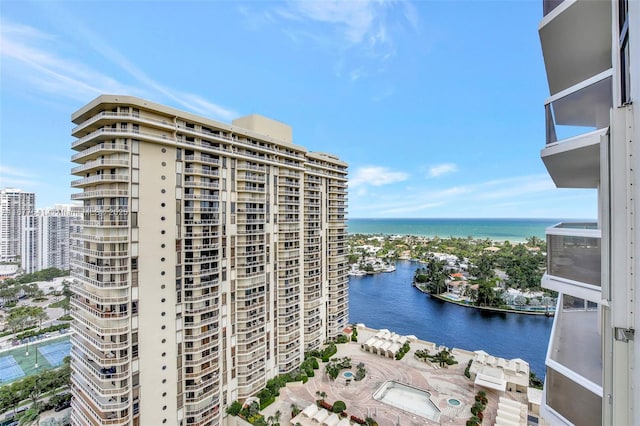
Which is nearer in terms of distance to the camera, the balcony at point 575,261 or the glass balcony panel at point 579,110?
the balcony at point 575,261

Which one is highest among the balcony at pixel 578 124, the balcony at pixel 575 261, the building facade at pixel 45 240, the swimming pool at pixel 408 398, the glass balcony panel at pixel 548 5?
the glass balcony panel at pixel 548 5

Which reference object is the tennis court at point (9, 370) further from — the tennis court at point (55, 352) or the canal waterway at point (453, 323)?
the canal waterway at point (453, 323)

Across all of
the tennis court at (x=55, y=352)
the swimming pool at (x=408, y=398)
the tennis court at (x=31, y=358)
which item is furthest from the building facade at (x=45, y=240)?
the swimming pool at (x=408, y=398)

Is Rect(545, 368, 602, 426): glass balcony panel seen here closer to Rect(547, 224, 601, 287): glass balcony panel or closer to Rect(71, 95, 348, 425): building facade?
Rect(547, 224, 601, 287): glass balcony panel

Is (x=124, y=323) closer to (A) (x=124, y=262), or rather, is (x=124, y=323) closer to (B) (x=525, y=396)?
(A) (x=124, y=262)

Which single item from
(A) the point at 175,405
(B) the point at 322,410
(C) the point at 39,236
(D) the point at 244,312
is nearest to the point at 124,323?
(A) the point at 175,405
